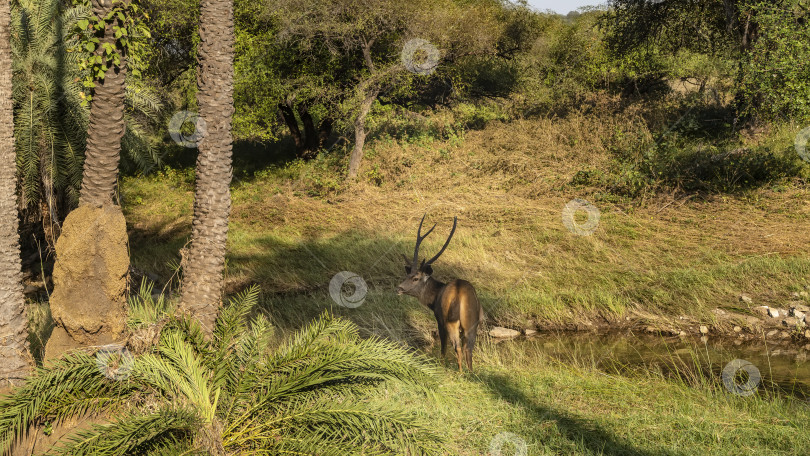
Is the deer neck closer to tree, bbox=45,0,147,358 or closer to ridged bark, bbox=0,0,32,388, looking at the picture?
tree, bbox=45,0,147,358

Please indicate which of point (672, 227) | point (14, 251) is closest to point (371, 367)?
point (14, 251)

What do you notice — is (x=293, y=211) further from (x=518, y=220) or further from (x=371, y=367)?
(x=371, y=367)

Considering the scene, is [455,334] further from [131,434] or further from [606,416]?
[131,434]

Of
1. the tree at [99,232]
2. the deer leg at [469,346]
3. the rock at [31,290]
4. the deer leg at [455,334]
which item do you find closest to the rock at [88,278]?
the tree at [99,232]

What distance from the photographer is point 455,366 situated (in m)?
8.65

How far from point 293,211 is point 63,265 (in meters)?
13.8

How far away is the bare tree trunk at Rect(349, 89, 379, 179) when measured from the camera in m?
20.6

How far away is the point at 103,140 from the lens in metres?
5.93

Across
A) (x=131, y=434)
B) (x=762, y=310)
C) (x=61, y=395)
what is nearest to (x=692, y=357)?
(x=762, y=310)

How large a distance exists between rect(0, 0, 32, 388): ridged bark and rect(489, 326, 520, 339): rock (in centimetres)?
704

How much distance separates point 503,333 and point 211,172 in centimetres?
609

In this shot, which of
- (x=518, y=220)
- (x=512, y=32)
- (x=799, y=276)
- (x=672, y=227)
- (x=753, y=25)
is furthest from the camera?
(x=512, y=32)

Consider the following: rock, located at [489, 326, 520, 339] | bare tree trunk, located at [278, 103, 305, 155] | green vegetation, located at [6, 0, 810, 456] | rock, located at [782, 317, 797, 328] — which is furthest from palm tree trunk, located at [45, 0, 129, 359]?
bare tree trunk, located at [278, 103, 305, 155]

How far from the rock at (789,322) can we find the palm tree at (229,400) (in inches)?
298
